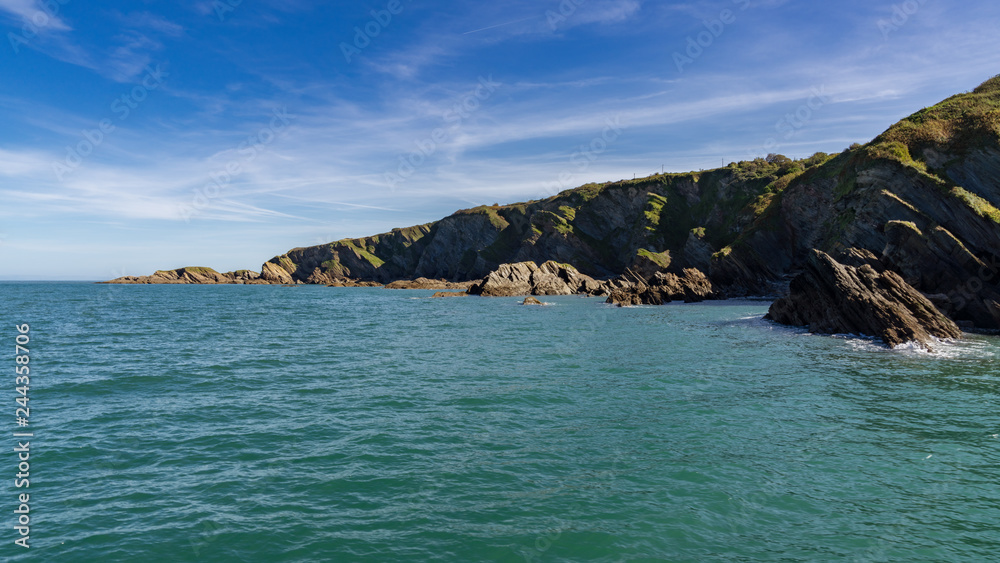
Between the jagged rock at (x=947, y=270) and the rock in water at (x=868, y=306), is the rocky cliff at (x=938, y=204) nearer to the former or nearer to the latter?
the jagged rock at (x=947, y=270)

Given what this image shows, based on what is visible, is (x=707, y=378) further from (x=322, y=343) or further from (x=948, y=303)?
(x=948, y=303)

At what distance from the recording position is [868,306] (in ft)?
117

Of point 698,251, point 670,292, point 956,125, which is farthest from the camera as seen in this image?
point 698,251

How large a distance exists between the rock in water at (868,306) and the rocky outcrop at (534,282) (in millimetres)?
72415

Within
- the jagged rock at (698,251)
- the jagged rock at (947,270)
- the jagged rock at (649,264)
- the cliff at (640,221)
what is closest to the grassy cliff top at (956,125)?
the jagged rock at (947,270)

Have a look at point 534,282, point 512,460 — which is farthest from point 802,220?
point 512,460

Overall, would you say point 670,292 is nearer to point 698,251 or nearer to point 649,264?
point 649,264

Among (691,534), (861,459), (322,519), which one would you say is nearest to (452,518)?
(322,519)

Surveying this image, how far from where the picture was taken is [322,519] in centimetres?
986

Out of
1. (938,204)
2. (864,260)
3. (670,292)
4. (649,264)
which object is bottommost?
(670,292)

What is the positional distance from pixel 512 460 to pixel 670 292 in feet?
247

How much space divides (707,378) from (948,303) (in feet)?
106

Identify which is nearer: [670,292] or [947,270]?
[947,270]

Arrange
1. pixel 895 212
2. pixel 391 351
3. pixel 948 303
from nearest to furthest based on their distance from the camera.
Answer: pixel 391 351, pixel 948 303, pixel 895 212
